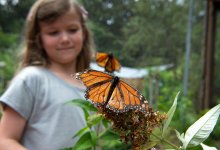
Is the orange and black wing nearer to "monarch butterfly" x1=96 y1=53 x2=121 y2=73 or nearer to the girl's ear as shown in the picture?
"monarch butterfly" x1=96 y1=53 x2=121 y2=73

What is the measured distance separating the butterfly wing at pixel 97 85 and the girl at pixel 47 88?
2.03ft

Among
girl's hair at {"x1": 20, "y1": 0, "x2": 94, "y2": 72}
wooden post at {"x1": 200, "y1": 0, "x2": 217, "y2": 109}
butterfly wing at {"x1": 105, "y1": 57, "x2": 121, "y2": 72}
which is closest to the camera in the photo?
butterfly wing at {"x1": 105, "y1": 57, "x2": 121, "y2": 72}

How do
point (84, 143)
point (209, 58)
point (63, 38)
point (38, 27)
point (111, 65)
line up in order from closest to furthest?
point (84, 143) < point (111, 65) < point (63, 38) < point (38, 27) < point (209, 58)

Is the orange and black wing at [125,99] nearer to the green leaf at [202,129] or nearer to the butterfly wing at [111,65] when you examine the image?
the green leaf at [202,129]

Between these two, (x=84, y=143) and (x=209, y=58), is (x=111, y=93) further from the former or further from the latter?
(x=209, y=58)

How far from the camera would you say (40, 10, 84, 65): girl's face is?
1.31 metres

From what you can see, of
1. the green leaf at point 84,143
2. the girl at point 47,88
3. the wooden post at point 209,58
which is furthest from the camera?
the wooden post at point 209,58

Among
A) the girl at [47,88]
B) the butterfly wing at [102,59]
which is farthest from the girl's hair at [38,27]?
the butterfly wing at [102,59]

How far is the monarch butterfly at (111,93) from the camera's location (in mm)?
539

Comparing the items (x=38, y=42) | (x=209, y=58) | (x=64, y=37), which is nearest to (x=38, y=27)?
(x=38, y=42)

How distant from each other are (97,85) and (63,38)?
724 mm

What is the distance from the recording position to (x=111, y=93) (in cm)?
58

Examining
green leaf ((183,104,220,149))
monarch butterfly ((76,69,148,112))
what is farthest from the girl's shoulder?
green leaf ((183,104,220,149))

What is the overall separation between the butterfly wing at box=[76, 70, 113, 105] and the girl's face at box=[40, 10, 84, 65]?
2.30ft
